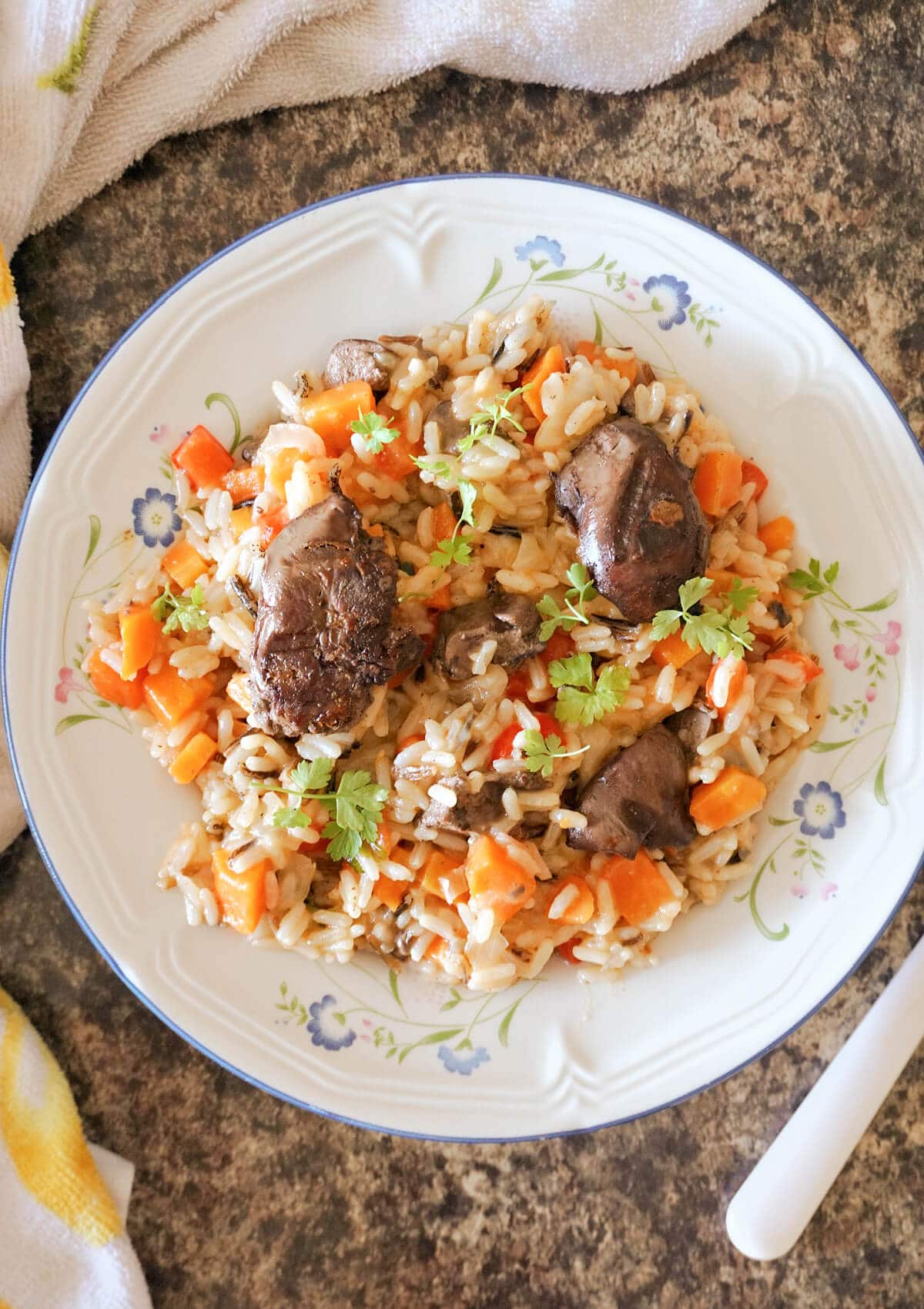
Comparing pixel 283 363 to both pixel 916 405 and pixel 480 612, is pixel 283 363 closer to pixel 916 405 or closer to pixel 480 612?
pixel 480 612

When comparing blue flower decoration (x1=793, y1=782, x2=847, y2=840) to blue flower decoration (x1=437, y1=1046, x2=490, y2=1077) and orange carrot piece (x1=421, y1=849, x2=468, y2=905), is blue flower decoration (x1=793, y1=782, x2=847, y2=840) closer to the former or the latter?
orange carrot piece (x1=421, y1=849, x2=468, y2=905)

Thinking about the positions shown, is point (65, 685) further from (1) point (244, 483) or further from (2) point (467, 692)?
(2) point (467, 692)

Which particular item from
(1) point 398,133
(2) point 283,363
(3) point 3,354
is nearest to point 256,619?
(2) point 283,363

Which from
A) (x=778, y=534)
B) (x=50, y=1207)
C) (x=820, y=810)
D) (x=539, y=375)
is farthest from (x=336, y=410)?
(x=50, y=1207)

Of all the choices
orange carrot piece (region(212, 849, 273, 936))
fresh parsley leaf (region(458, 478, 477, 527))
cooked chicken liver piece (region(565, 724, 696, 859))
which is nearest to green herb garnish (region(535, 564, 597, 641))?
fresh parsley leaf (region(458, 478, 477, 527))

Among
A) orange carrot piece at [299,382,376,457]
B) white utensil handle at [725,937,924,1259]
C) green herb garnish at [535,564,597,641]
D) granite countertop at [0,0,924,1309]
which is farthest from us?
granite countertop at [0,0,924,1309]
